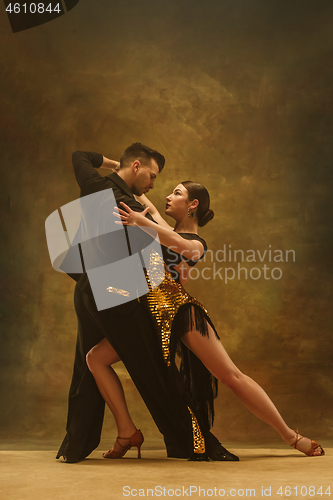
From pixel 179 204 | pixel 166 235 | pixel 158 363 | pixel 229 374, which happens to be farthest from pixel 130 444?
pixel 179 204

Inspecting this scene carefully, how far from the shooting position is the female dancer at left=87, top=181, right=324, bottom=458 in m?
2.71

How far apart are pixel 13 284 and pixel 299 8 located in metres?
→ 3.70

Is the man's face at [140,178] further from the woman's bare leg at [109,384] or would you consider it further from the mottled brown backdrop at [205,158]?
the mottled brown backdrop at [205,158]

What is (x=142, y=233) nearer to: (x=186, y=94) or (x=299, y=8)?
(x=186, y=94)

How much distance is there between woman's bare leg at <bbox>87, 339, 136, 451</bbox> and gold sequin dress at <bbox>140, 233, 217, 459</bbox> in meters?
0.33

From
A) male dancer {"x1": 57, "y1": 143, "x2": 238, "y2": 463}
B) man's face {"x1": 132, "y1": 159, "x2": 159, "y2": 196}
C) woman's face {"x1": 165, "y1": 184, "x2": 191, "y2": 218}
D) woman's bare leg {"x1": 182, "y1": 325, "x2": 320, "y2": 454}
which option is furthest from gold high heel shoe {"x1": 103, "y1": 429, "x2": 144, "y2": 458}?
man's face {"x1": 132, "y1": 159, "x2": 159, "y2": 196}

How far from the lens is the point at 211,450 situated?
2.67 m

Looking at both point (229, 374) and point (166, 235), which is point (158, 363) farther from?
point (166, 235)

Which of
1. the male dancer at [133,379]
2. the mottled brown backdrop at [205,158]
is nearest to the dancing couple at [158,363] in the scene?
the male dancer at [133,379]

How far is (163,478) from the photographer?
7.25 ft

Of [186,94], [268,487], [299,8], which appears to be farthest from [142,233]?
[299,8]

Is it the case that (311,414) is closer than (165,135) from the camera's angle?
Yes

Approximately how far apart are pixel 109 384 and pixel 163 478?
2.24 feet

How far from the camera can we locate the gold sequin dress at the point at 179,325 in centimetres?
267
